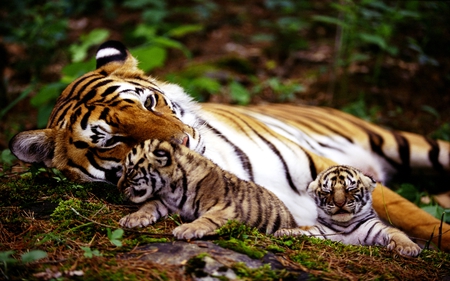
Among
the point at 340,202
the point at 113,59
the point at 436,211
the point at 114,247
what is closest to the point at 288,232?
the point at 340,202

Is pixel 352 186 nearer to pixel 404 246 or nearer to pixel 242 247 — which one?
pixel 404 246

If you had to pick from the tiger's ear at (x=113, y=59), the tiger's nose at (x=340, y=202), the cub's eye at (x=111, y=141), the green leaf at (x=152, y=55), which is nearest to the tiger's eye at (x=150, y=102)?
the cub's eye at (x=111, y=141)

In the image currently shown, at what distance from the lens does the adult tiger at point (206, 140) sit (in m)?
2.99

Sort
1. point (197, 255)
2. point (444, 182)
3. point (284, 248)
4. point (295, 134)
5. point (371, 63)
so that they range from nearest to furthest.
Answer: point (197, 255) → point (284, 248) → point (295, 134) → point (444, 182) → point (371, 63)

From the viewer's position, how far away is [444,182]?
17.0 ft

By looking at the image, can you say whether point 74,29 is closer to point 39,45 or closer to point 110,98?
point 39,45

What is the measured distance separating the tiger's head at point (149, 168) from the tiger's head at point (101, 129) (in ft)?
0.54

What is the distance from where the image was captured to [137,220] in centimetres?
262

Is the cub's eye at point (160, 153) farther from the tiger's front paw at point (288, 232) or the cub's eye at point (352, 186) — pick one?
the cub's eye at point (352, 186)

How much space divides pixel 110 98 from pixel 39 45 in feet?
14.1

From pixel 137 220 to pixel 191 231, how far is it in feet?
1.21

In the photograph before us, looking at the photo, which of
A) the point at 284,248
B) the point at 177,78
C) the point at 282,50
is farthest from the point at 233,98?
the point at 284,248

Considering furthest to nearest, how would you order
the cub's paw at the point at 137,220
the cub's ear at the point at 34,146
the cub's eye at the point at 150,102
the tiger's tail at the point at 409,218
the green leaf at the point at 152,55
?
the green leaf at the point at 152,55, the tiger's tail at the point at 409,218, the cub's eye at the point at 150,102, the cub's ear at the point at 34,146, the cub's paw at the point at 137,220

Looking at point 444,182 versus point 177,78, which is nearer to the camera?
point 444,182
